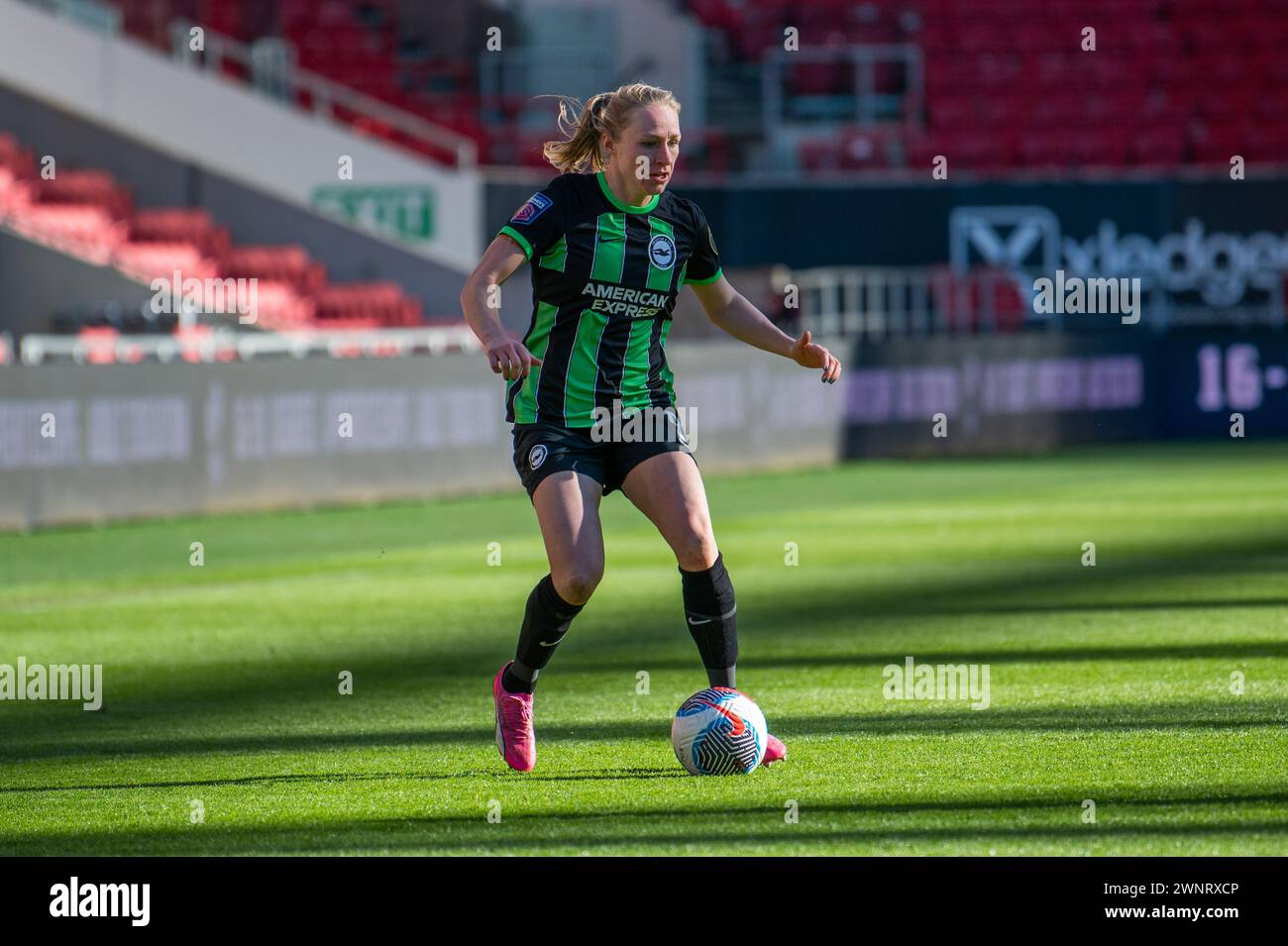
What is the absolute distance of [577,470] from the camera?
7.70 meters

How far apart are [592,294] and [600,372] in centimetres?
26

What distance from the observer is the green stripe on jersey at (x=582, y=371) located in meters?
7.76

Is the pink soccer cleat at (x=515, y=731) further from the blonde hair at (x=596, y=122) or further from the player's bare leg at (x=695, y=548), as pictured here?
the blonde hair at (x=596, y=122)

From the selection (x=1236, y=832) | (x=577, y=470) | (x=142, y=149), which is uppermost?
→ (x=142, y=149)

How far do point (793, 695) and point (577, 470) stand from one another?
7.67ft

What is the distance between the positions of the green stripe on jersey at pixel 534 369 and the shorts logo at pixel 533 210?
0.32 m

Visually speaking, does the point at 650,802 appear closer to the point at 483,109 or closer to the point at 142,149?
the point at 142,149

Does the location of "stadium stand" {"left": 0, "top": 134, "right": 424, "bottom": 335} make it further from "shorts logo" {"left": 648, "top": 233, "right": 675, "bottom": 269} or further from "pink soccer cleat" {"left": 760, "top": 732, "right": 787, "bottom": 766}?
"pink soccer cleat" {"left": 760, "top": 732, "right": 787, "bottom": 766}

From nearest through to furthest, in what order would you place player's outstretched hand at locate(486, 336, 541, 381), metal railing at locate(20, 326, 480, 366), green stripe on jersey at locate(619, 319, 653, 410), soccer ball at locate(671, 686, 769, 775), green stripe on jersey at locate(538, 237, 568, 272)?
player's outstretched hand at locate(486, 336, 541, 381) → soccer ball at locate(671, 686, 769, 775) → green stripe on jersey at locate(538, 237, 568, 272) → green stripe on jersey at locate(619, 319, 653, 410) → metal railing at locate(20, 326, 480, 366)

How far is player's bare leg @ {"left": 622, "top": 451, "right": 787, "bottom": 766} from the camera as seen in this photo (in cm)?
766

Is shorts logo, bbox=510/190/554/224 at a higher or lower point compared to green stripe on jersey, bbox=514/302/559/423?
higher

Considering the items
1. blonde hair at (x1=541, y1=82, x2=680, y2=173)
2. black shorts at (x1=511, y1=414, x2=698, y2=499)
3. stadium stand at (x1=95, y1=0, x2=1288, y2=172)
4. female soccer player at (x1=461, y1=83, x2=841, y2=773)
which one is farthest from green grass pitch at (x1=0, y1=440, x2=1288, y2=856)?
stadium stand at (x1=95, y1=0, x2=1288, y2=172)

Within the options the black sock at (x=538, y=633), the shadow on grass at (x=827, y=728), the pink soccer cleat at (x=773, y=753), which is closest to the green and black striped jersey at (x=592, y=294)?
the black sock at (x=538, y=633)

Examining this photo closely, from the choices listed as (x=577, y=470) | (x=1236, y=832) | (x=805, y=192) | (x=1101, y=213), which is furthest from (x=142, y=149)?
(x=1236, y=832)
